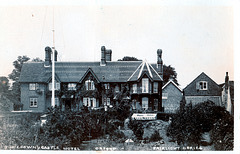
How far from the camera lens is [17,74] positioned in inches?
368

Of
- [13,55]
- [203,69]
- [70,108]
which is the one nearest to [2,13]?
[13,55]

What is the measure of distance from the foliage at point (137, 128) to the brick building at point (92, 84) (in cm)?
46

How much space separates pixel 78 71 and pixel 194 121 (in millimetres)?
3480

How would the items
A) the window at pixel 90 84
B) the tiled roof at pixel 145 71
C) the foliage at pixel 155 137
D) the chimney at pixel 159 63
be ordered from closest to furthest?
the foliage at pixel 155 137
the chimney at pixel 159 63
the tiled roof at pixel 145 71
the window at pixel 90 84

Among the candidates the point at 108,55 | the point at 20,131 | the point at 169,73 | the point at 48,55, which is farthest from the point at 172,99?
the point at 20,131

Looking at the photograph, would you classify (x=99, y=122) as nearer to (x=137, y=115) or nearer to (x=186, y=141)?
(x=137, y=115)

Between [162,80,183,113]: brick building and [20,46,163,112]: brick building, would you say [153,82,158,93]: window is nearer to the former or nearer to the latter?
[20,46,163,112]: brick building

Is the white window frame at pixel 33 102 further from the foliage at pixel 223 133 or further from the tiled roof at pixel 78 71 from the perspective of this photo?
the foliage at pixel 223 133

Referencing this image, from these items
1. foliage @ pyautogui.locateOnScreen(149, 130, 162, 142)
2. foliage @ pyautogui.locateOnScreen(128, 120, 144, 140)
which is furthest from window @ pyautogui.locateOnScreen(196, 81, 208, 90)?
foliage @ pyautogui.locateOnScreen(128, 120, 144, 140)

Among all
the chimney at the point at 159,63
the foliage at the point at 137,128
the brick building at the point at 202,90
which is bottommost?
the foliage at the point at 137,128

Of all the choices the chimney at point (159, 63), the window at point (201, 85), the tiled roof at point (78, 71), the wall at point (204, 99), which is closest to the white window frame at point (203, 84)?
the window at point (201, 85)

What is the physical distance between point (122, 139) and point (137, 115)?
2.67 feet

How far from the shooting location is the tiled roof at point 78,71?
30.6ft

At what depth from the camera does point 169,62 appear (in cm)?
895
